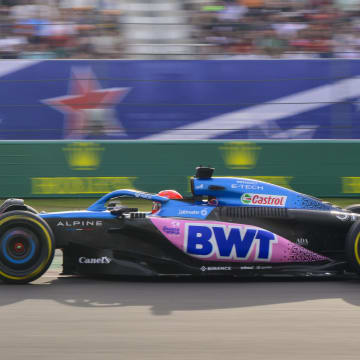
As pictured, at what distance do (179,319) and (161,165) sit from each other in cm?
709

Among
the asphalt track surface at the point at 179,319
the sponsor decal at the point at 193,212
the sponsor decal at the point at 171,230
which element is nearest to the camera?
the asphalt track surface at the point at 179,319

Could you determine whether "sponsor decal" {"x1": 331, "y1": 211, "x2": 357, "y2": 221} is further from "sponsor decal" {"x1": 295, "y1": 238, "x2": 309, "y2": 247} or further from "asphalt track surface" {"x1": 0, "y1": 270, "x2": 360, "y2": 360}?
"asphalt track surface" {"x1": 0, "y1": 270, "x2": 360, "y2": 360}

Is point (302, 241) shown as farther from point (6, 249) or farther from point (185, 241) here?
point (6, 249)

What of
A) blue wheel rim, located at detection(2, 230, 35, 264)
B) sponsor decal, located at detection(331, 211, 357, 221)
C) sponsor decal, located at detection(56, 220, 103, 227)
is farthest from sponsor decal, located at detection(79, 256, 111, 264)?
sponsor decal, located at detection(331, 211, 357, 221)

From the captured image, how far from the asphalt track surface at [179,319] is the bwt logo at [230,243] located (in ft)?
0.88

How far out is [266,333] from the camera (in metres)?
4.67

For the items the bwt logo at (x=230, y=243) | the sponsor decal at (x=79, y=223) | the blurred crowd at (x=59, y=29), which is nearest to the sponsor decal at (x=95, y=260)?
the sponsor decal at (x=79, y=223)

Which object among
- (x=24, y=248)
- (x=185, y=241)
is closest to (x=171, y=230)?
(x=185, y=241)

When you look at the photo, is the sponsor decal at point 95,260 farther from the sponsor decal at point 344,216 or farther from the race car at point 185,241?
the sponsor decal at point 344,216

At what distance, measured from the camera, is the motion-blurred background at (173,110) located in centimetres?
1184

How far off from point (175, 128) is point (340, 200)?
3072mm

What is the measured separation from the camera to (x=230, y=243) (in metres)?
6.16

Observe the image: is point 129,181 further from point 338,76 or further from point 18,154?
point 338,76

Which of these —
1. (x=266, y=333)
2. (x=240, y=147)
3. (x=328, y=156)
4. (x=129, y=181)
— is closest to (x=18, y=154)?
(x=129, y=181)
